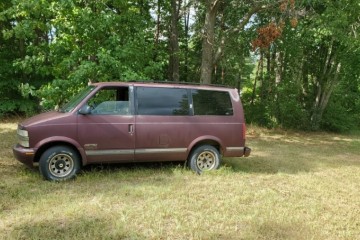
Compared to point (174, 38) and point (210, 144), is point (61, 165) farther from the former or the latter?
point (174, 38)

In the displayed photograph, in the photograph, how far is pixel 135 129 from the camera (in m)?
7.54

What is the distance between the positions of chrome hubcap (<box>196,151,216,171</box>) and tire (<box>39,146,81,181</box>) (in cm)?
263

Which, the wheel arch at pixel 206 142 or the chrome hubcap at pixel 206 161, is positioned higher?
the wheel arch at pixel 206 142

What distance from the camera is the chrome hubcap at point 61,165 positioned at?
7.02m

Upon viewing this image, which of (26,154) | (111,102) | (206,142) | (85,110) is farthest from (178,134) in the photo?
(26,154)

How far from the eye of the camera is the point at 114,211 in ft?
17.9

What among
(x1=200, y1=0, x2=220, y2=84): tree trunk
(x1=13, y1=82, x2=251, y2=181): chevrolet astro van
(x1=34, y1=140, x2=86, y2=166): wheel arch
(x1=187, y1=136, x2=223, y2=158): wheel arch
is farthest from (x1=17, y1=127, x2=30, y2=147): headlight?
(x1=200, y1=0, x2=220, y2=84): tree trunk

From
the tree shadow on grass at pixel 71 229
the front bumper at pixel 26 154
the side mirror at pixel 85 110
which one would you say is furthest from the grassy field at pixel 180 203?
the side mirror at pixel 85 110

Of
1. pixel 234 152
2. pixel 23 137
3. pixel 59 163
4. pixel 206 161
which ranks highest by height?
pixel 23 137

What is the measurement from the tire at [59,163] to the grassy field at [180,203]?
0.18m

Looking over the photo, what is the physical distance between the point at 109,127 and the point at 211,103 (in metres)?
2.38

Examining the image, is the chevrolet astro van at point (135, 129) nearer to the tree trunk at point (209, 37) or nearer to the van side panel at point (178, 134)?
the van side panel at point (178, 134)

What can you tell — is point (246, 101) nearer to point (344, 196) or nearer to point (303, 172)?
point (303, 172)

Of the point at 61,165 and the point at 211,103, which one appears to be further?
the point at 211,103
